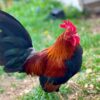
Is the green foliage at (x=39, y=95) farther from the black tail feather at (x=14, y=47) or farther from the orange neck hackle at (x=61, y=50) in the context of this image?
the orange neck hackle at (x=61, y=50)

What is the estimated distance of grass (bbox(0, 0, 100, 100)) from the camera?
5844mm

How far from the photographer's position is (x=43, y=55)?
17.5 ft

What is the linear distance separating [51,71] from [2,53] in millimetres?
697

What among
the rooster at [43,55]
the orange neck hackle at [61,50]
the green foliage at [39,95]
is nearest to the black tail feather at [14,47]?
the rooster at [43,55]

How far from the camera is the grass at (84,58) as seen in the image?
5.84 meters

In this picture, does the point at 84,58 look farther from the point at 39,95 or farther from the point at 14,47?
the point at 14,47

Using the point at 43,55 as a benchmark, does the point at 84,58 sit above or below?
below

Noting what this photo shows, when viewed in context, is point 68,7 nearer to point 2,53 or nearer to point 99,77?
point 99,77

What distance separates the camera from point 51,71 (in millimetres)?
5234

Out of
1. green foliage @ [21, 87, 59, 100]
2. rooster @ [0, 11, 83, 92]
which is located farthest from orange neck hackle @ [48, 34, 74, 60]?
green foliage @ [21, 87, 59, 100]

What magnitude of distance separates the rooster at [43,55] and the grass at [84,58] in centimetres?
40

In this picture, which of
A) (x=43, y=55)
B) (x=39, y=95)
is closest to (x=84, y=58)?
(x=39, y=95)

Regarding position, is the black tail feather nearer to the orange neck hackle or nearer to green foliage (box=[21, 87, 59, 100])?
the orange neck hackle

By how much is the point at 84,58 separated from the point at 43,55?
1.94 metres
